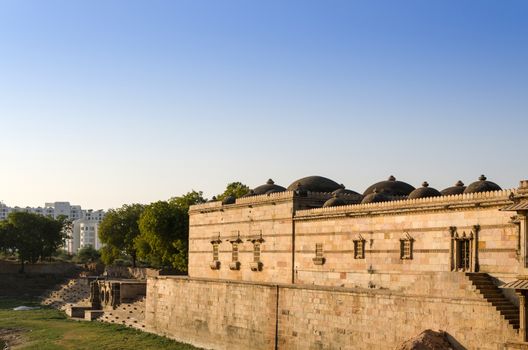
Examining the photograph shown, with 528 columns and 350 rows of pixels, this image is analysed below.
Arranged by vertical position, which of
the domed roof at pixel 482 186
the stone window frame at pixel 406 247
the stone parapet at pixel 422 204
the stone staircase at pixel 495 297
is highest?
the domed roof at pixel 482 186

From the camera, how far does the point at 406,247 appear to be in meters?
27.9

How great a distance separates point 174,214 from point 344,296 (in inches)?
1261

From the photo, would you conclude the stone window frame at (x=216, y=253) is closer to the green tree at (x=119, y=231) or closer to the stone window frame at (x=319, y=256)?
the stone window frame at (x=319, y=256)

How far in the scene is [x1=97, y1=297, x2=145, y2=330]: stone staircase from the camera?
147 feet

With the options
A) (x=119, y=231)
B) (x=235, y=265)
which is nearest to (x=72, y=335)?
(x=235, y=265)

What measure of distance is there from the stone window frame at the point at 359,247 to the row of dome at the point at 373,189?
85.0 inches

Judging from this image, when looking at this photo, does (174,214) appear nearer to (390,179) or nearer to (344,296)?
(390,179)

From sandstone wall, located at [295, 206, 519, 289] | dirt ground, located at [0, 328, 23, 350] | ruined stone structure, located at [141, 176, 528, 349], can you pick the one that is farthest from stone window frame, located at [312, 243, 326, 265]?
dirt ground, located at [0, 328, 23, 350]

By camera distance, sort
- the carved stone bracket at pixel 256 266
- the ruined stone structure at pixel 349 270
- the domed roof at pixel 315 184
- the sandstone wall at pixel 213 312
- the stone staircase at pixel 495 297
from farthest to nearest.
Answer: the domed roof at pixel 315 184
the carved stone bracket at pixel 256 266
the sandstone wall at pixel 213 312
the ruined stone structure at pixel 349 270
the stone staircase at pixel 495 297

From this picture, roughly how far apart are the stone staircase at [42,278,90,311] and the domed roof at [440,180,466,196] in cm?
3320

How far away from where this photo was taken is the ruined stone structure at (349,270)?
920 inches

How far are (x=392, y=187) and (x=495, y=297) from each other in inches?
497

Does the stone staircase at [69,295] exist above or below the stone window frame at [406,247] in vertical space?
below

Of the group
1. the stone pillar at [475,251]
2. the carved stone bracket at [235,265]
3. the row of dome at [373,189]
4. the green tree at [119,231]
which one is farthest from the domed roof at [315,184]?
the green tree at [119,231]
